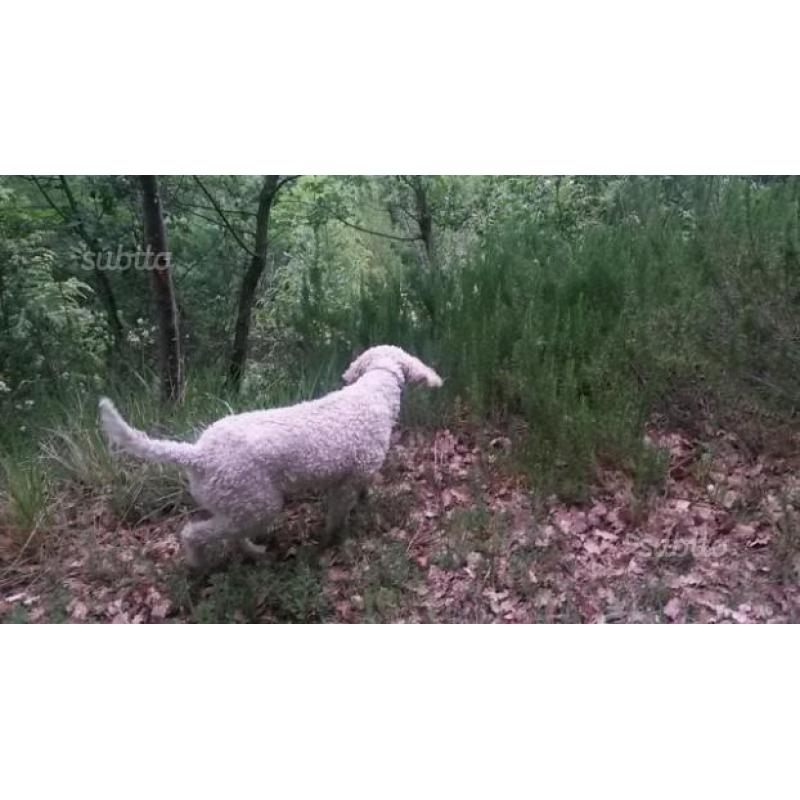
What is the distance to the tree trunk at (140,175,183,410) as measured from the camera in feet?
10.5

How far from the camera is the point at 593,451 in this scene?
304 cm

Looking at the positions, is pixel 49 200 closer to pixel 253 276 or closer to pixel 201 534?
pixel 253 276

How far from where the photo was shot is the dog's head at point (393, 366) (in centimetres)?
308

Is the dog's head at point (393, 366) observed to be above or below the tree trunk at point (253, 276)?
below

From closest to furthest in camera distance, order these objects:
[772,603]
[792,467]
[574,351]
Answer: [772,603] → [792,467] → [574,351]

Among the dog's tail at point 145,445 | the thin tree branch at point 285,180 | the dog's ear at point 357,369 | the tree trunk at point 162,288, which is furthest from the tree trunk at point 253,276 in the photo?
Result: the dog's tail at point 145,445

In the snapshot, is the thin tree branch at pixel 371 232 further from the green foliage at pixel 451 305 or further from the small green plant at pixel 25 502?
the small green plant at pixel 25 502

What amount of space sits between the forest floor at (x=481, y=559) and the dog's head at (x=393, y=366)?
422 mm

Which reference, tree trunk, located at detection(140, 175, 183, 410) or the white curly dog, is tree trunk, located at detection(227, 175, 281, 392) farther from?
the white curly dog

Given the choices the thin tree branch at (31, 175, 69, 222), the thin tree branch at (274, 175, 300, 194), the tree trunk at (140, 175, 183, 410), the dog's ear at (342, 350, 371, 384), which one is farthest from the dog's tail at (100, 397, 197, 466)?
the thin tree branch at (274, 175, 300, 194)

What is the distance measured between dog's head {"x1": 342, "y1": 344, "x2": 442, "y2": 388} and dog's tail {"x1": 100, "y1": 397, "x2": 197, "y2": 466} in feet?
2.58
